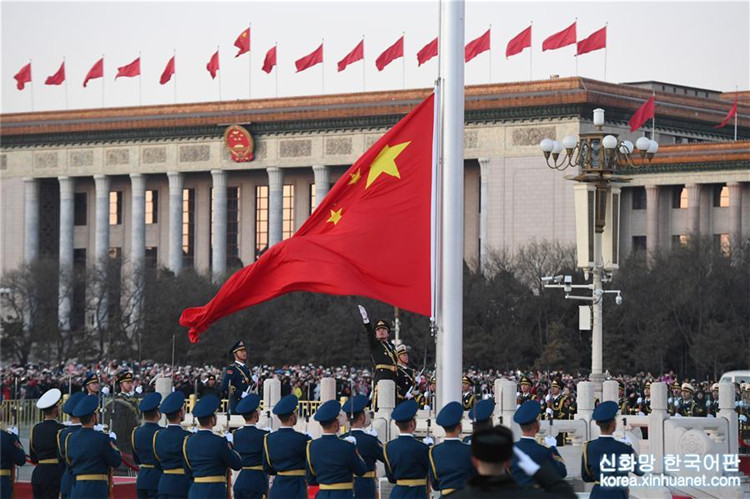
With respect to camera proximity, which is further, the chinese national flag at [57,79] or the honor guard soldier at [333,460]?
the chinese national flag at [57,79]

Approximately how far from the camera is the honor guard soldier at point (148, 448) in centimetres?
1428

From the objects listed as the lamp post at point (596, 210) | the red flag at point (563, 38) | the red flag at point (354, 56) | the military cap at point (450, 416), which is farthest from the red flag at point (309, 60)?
the military cap at point (450, 416)

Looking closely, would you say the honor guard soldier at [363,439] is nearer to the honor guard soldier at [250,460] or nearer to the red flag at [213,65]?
the honor guard soldier at [250,460]

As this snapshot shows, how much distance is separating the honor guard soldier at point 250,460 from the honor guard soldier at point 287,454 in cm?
41

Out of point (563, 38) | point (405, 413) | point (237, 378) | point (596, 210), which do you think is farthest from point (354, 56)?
point (405, 413)

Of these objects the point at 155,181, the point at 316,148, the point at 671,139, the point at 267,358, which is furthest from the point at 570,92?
the point at 155,181

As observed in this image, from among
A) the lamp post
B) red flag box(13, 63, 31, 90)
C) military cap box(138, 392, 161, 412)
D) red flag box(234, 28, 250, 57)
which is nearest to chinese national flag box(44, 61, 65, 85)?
red flag box(13, 63, 31, 90)

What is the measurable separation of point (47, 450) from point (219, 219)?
59.1 meters

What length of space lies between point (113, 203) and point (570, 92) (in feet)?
84.1

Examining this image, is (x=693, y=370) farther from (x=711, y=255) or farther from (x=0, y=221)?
(x=0, y=221)

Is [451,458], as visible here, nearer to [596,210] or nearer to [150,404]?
[150,404]

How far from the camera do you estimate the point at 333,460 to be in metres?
12.7

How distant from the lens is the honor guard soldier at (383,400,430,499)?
502 inches

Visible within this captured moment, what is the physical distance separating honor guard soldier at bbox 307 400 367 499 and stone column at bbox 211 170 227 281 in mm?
60061
